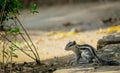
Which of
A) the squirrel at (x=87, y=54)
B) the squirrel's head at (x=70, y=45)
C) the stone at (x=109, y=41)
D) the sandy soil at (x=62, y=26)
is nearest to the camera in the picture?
the squirrel at (x=87, y=54)

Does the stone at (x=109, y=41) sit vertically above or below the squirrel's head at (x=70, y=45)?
above

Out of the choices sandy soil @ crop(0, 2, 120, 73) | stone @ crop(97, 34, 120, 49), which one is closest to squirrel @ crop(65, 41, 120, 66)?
sandy soil @ crop(0, 2, 120, 73)

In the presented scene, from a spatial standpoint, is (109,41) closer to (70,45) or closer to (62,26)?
(70,45)

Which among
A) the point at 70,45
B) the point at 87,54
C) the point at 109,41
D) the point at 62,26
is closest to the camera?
the point at 87,54

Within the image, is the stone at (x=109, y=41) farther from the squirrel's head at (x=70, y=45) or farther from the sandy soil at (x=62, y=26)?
the squirrel's head at (x=70, y=45)

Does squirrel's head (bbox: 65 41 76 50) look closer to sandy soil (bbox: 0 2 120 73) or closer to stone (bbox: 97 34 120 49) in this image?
sandy soil (bbox: 0 2 120 73)

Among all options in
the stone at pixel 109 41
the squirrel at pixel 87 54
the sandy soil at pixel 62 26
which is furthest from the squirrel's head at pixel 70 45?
the stone at pixel 109 41

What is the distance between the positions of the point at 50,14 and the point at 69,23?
357 cm

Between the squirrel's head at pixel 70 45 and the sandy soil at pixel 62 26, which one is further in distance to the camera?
the sandy soil at pixel 62 26

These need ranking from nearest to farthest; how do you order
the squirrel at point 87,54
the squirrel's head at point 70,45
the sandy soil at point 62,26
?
the squirrel at point 87,54
the squirrel's head at point 70,45
the sandy soil at point 62,26

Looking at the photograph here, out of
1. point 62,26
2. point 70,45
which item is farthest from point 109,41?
point 62,26

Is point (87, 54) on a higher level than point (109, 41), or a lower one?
lower

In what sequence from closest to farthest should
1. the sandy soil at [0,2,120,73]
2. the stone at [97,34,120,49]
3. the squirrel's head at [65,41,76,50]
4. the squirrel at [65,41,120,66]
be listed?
the squirrel at [65,41,120,66]
the squirrel's head at [65,41,76,50]
the stone at [97,34,120,49]
the sandy soil at [0,2,120,73]

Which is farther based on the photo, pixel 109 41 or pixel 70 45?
pixel 109 41
